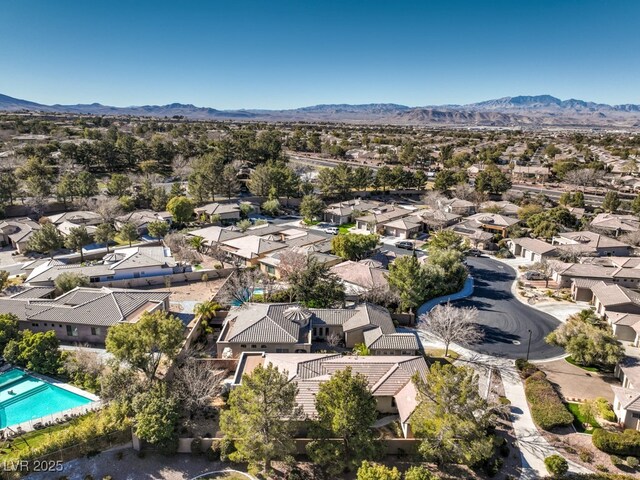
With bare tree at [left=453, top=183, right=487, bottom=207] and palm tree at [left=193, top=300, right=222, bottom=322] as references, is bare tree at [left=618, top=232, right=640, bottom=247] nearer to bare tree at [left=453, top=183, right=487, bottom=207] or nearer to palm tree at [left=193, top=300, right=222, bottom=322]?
bare tree at [left=453, top=183, right=487, bottom=207]

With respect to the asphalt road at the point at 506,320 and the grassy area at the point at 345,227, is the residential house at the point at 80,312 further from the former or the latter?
the grassy area at the point at 345,227

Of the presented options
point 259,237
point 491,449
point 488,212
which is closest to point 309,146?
point 488,212

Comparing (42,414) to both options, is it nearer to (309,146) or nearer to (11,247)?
(11,247)

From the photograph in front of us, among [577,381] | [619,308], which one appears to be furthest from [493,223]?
[577,381]

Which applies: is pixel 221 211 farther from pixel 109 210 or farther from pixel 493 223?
pixel 493 223

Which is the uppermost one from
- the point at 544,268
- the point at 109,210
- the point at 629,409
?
Result: the point at 109,210

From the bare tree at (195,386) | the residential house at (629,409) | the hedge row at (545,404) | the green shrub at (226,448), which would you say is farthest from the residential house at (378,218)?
the green shrub at (226,448)
